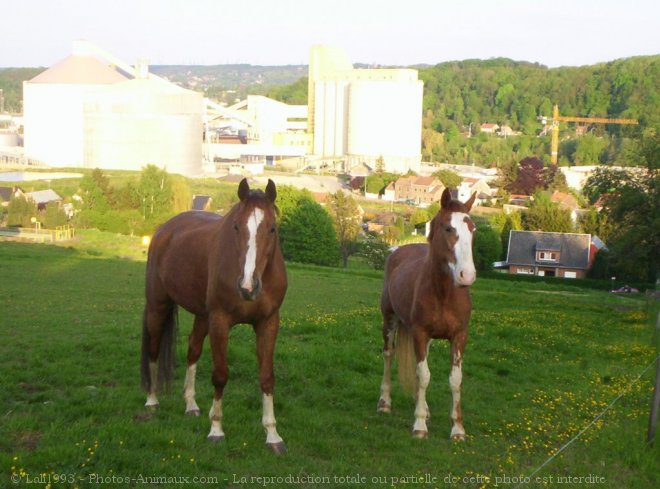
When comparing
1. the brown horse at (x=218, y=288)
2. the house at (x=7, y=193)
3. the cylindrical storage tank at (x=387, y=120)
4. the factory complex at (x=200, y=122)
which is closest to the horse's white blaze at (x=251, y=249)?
the brown horse at (x=218, y=288)

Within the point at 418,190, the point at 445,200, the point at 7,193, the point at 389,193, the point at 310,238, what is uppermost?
the point at 445,200

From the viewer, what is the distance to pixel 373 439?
289 inches

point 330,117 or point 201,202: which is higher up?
point 330,117

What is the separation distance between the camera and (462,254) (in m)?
7.01

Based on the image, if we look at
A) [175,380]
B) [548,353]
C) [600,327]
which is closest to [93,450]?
[175,380]

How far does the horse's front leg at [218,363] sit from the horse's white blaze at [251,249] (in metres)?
0.69

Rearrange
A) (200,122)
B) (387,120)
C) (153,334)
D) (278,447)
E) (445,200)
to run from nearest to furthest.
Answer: (278,447), (445,200), (153,334), (200,122), (387,120)

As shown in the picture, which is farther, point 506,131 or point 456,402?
point 506,131

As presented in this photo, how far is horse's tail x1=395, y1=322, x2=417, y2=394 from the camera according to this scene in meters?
8.50

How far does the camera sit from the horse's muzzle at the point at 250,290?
6355 mm

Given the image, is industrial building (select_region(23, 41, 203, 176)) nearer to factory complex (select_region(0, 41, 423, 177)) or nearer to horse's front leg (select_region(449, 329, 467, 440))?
factory complex (select_region(0, 41, 423, 177))

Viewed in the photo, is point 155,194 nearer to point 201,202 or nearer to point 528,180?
point 201,202

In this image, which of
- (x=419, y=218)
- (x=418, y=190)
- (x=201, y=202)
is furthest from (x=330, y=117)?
(x=201, y=202)

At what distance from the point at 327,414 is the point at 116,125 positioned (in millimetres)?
90138
